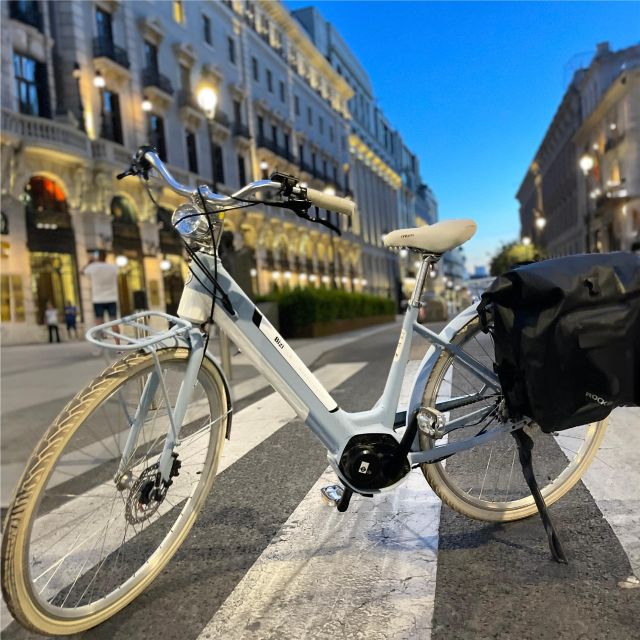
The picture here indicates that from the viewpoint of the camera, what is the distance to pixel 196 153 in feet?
112

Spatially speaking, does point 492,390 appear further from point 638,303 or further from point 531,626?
point 531,626

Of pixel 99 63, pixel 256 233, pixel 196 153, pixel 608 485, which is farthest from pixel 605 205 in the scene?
pixel 608 485

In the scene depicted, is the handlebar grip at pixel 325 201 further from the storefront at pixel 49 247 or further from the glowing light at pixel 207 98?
the storefront at pixel 49 247

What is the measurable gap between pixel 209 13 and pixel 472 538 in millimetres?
40242

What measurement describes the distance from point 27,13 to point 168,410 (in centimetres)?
2745

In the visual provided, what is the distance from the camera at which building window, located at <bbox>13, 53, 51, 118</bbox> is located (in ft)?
74.1

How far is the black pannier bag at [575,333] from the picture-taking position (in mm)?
1925

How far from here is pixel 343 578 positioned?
6.88ft

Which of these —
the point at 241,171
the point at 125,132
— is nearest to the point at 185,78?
the point at 241,171

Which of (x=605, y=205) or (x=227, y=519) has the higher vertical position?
(x=605, y=205)

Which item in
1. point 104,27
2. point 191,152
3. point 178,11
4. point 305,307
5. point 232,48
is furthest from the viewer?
point 232,48

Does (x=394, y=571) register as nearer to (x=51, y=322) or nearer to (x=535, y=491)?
(x=535, y=491)

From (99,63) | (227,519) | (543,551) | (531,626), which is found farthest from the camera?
(99,63)

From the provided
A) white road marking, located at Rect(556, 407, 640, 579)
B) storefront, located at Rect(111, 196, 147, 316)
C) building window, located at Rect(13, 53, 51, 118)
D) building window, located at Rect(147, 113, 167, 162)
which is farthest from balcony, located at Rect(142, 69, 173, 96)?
white road marking, located at Rect(556, 407, 640, 579)
